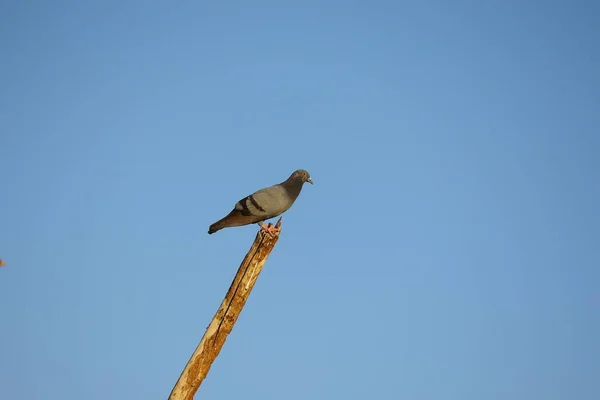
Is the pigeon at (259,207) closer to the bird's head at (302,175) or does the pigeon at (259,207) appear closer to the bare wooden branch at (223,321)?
the bird's head at (302,175)

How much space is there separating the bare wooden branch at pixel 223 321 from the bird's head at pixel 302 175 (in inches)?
143

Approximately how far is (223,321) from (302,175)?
487 cm

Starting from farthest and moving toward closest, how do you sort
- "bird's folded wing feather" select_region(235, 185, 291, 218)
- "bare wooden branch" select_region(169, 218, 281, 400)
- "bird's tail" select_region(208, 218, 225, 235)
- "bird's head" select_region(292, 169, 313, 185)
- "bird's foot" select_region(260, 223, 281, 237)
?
1. "bird's head" select_region(292, 169, 313, 185)
2. "bird's tail" select_region(208, 218, 225, 235)
3. "bird's folded wing feather" select_region(235, 185, 291, 218)
4. "bird's foot" select_region(260, 223, 281, 237)
5. "bare wooden branch" select_region(169, 218, 281, 400)

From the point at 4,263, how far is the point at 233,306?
6427 millimetres

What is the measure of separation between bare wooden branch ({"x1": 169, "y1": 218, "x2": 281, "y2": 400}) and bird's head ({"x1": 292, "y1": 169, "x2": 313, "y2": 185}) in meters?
3.63

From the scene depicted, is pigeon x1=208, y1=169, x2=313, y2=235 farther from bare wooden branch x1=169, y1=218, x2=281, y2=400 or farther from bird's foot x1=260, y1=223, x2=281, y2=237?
bare wooden branch x1=169, y1=218, x2=281, y2=400

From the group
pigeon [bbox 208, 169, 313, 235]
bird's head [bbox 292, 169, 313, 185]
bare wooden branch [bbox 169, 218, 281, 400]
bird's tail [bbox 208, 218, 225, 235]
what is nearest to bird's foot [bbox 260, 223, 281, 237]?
bare wooden branch [bbox 169, 218, 281, 400]

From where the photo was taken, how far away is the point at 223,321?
11.5 m

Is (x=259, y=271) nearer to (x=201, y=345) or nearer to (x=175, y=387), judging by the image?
(x=201, y=345)

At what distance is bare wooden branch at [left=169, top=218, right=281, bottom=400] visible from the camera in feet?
36.7

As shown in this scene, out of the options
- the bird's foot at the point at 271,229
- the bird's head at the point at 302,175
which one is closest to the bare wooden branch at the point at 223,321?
the bird's foot at the point at 271,229

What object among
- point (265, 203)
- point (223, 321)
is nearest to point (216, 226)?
point (265, 203)

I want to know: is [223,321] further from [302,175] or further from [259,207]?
[302,175]

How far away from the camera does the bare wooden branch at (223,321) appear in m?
11.2
